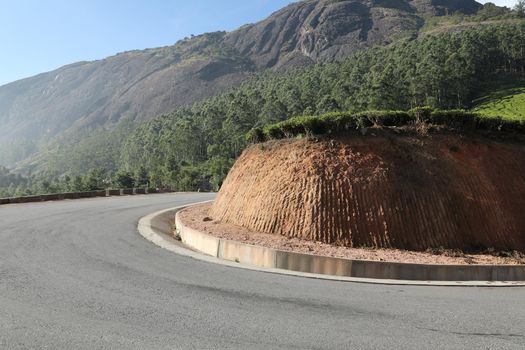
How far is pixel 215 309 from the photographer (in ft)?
24.6

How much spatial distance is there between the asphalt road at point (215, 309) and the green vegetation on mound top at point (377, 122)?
24.7 feet

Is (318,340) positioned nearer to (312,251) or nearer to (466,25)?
(312,251)

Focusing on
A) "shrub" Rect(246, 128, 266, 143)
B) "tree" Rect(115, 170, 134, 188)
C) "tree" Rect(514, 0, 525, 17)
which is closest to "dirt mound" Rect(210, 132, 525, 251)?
"shrub" Rect(246, 128, 266, 143)

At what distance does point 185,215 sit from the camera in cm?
2098

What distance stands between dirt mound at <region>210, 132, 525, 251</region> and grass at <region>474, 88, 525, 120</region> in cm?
6104

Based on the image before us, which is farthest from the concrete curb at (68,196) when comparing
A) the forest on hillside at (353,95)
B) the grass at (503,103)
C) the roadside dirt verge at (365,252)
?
the grass at (503,103)

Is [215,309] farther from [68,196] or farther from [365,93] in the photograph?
[365,93]

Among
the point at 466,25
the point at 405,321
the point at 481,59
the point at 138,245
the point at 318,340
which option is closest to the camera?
the point at 318,340

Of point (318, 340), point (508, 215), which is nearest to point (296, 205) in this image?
point (508, 215)

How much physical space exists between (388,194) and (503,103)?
78332mm

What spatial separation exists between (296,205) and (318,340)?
30.1ft

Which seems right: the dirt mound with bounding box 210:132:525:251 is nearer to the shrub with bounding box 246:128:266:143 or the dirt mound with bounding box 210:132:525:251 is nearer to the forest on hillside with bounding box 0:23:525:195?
the shrub with bounding box 246:128:266:143

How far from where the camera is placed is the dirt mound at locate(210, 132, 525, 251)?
14414 mm

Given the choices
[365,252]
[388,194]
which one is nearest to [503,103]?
[388,194]
